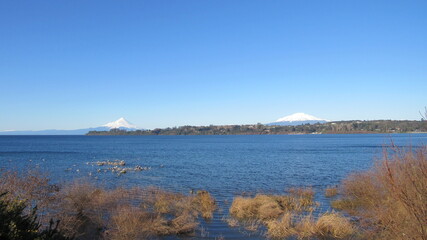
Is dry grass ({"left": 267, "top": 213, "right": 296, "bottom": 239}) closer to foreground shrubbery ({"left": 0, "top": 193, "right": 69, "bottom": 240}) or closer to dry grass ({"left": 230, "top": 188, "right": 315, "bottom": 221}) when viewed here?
dry grass ({"left": 230, "top": 188, "right": 315, "bottom": 221})

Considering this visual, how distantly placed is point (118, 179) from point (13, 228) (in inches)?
1143

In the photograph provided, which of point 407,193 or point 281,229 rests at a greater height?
point 407,193

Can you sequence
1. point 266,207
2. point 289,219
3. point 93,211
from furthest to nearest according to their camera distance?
1. point 266,207
2. point 289,219
3. point 93,211

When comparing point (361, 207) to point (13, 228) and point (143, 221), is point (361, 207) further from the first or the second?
point (13, 228)

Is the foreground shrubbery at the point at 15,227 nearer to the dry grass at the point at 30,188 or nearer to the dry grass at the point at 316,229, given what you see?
the dry grass at the point at 30,188

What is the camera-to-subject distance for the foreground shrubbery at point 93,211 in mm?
13180

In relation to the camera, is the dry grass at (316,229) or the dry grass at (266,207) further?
the dry grass at (266,207)

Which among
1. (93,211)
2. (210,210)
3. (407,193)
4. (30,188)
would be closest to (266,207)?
(210,210)

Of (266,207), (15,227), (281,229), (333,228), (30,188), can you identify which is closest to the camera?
(15,227)

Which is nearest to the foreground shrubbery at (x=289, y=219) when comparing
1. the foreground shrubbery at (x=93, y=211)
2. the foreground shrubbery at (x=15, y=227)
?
the foreground shrubbery at (x=93, y=211)

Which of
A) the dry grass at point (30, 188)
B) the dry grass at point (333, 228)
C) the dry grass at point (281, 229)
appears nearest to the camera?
the dry grass at point (30, 188)

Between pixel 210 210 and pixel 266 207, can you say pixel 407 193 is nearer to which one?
pixel 266 207

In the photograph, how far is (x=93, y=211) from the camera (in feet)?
53.2

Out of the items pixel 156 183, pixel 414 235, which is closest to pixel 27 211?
pixel 414 235
